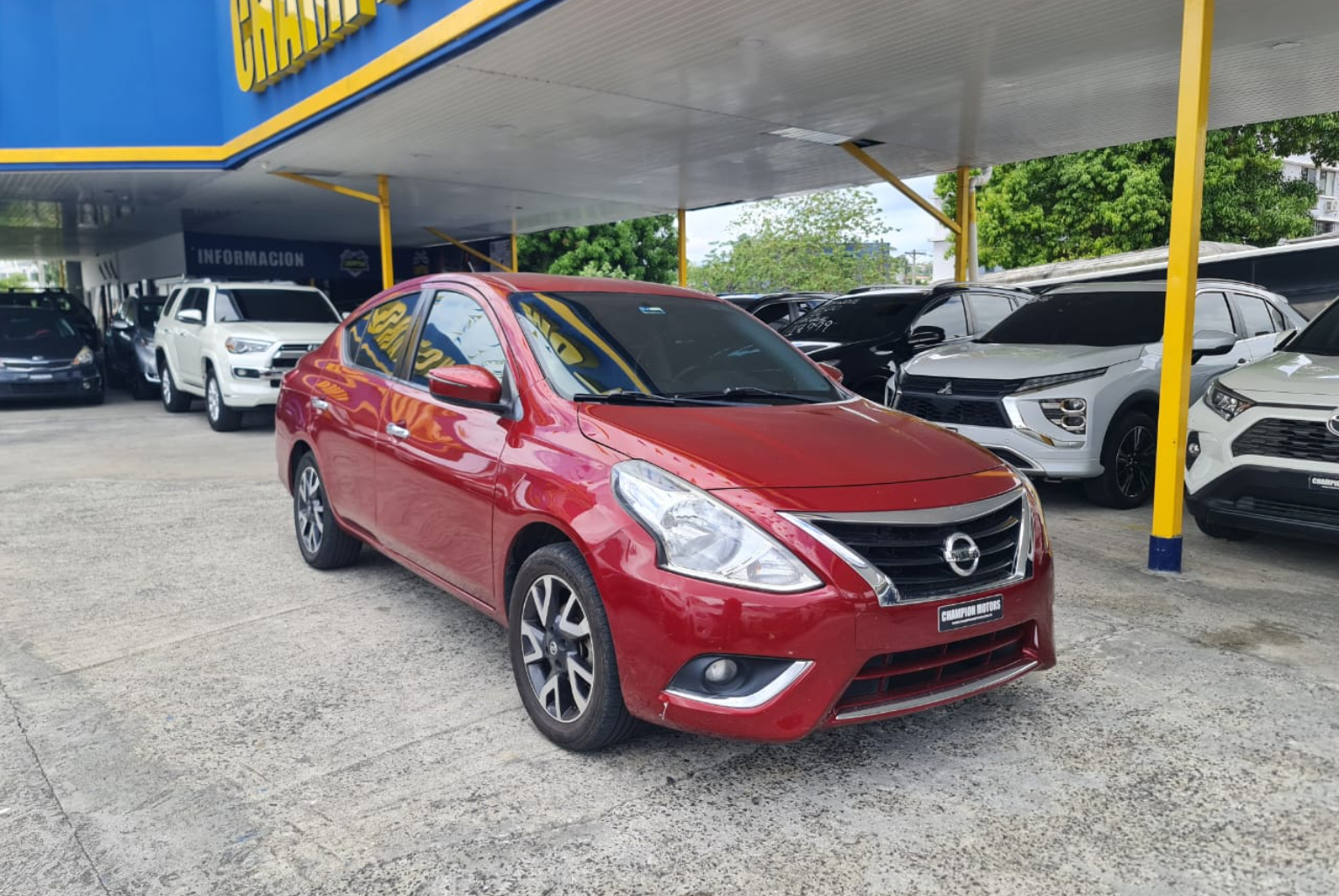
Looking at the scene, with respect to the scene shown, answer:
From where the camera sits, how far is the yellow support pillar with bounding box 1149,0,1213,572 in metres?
5.43

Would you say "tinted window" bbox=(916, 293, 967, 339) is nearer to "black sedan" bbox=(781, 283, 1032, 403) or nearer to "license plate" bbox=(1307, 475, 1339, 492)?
"black sedan" bbox=(781, 283, 1032, 403)

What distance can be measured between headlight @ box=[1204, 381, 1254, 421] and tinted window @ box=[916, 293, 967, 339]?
420 cm

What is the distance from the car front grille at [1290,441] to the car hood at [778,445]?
2.68 m

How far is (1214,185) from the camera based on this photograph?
1014 inches

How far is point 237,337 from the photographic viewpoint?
1188 cm

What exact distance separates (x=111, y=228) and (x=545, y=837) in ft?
76.5

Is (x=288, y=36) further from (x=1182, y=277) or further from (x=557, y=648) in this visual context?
(x=557, y=648)

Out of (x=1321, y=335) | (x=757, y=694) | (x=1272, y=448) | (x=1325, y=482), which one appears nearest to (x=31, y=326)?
(x=757, y=694)

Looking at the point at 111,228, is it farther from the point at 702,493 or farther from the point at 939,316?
the point at 702,493

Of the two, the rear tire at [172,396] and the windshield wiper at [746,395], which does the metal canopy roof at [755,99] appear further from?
the windshield wiper at [746,395]

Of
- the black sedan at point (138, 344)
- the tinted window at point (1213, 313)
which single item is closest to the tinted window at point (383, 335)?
the tinted window at point (1213, 313)

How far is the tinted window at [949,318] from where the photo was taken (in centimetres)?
1019

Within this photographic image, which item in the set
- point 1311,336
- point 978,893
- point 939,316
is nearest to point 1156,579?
point 1311,336

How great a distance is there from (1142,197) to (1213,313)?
2030 centimetres
